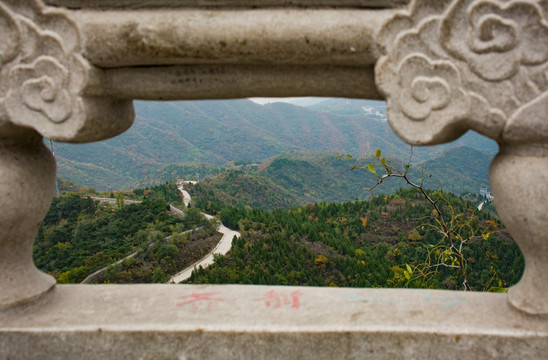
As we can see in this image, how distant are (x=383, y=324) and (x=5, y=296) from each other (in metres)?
1.45

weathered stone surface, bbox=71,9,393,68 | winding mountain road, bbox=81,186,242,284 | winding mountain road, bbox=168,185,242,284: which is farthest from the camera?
winding mountain road, bbox=168,185,242,284

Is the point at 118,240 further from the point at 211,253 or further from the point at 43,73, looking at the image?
the point at 43,73

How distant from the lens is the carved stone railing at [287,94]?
4.15 feet

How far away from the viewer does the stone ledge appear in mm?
1412

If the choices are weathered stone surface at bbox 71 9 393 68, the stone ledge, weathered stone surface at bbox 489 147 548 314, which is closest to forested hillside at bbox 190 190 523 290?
the stone ledge

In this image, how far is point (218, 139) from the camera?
92.6 metres

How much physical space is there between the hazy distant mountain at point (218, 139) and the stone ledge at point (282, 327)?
5591 cm

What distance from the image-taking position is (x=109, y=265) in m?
13.1

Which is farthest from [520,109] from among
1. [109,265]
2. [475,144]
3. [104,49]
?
[475,144]

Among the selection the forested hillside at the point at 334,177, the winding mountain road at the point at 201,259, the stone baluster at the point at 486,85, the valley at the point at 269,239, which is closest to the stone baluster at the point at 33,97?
the stone baluster at the point at 486,85

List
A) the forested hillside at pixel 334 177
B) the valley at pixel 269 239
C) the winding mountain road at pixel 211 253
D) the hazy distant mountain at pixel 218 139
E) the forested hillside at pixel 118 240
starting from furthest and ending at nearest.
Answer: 1. the hazy distant mountain at pixel 218 139
2. the forested hillside at pixel 334 177
3. the winding mountain road at pixel 211 253
4. the forested hillside at pixel 118 240
5. the valley at pixel 269 239

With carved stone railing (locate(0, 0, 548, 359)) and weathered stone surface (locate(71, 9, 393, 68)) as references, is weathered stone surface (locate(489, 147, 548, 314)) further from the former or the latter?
weathered stone surface (locate(71, 9, 393, 68))

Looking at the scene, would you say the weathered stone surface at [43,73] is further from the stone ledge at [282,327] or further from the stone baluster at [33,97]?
the stone ledge at [282,327]

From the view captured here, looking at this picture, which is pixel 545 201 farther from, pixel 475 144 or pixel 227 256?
pixel 475 144
